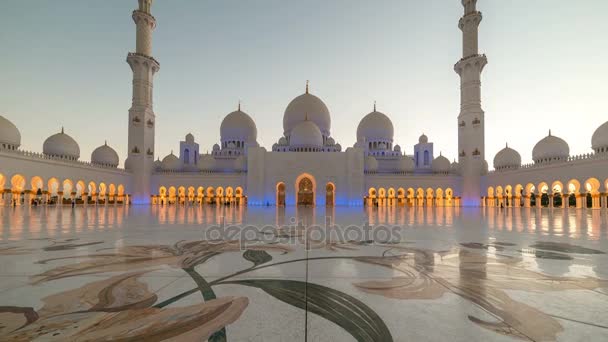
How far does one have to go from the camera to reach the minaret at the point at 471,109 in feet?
95.6

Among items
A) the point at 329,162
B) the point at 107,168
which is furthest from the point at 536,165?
the point at 107,168

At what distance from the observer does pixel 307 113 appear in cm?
3431

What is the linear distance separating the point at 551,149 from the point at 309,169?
811 inches

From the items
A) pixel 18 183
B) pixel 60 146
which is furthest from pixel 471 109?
pixel 60 146

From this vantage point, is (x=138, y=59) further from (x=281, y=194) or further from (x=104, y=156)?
(x=281, y=194)

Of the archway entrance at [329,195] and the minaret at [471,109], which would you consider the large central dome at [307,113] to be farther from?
the minaret at [471,109]

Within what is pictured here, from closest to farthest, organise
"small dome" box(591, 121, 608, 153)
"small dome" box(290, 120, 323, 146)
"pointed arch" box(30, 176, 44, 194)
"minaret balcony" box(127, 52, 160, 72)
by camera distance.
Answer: "pointed arch" box(30, 176, 44, 194) < "small dome" box(591, 121, 608, 153) < "minaret balcony" box(127, 52, 160, 72) < "small dome" box(290, 120, 323, 146)

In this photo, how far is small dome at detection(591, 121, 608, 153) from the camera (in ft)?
70.6

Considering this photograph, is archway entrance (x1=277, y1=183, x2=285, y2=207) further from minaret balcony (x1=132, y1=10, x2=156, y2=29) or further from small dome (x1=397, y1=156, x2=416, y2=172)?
minaret balcony (x1=132, y1=10, x2=156, y2=29)

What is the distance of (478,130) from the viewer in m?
29.1

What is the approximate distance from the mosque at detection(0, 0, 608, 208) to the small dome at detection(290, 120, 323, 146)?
0.33 feet

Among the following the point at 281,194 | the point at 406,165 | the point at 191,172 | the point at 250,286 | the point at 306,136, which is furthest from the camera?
the point at 406,165

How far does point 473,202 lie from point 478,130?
689cm

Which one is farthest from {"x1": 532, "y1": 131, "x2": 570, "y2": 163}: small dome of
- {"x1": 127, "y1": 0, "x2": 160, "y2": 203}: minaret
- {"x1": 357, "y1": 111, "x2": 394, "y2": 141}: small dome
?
{"x1": 127, "y1": 0, "x2": 160, "y2": 203}: minaret
